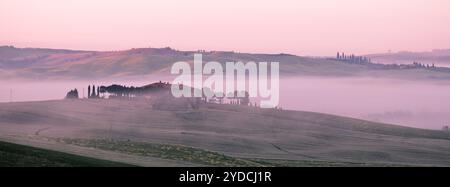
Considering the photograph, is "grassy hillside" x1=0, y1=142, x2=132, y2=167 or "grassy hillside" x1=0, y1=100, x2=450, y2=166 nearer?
"grassy hillside" x1=0, y1=142, x2=132, y2=167

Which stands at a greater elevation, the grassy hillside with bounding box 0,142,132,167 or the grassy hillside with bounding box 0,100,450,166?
the grassy hillside with bounding box 0,142,132,167

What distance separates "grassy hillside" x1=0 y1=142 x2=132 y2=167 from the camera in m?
45.7

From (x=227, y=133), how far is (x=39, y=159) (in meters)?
88.1

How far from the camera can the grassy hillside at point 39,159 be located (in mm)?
45719

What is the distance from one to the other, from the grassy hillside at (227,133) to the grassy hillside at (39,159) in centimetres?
1418

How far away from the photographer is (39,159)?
4756 centimetres

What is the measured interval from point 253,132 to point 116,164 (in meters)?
91.5

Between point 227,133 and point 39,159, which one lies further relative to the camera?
point 227,133

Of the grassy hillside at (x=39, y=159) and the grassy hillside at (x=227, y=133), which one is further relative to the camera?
the grassy hillside at (x=227, y=133)

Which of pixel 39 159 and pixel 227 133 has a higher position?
pixel 39 159

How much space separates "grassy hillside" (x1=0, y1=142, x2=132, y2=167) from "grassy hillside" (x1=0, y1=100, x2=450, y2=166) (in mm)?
14181
